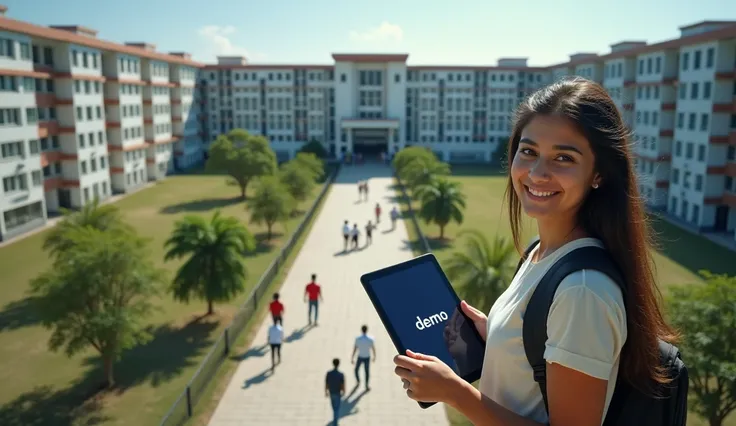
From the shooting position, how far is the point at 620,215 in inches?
90.8

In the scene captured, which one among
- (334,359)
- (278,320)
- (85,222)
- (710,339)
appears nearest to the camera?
(710,339)


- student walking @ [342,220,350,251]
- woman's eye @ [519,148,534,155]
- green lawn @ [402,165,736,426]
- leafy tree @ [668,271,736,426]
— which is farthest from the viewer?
student walking @ [342,220,350,251]

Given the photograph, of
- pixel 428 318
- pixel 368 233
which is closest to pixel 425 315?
pixel 428 318

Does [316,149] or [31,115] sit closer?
[31,115]

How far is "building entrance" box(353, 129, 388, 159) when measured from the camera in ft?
245

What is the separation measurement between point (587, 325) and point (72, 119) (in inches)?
1645

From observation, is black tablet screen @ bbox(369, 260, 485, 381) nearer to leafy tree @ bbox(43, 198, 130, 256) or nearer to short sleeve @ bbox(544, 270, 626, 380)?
short sleeve @ bbox(544, 270, 626, 380)

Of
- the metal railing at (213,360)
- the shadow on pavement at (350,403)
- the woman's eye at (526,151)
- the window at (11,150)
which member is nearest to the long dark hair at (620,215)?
the woman's eye at (526,151)

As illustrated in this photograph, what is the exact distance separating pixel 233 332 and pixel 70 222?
314 inches

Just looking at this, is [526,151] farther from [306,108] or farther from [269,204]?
[306,108]

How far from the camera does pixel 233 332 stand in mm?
16547

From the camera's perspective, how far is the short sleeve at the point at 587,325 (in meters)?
1.98

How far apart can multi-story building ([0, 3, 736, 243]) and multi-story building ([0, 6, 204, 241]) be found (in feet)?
0.37

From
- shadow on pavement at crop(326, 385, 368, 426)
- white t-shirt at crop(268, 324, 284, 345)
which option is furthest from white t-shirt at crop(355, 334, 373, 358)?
white t-shirt at crop(268, 324, 284, 345)
